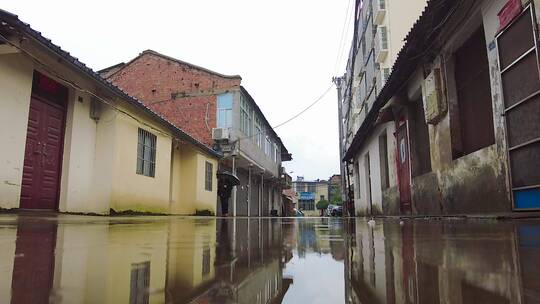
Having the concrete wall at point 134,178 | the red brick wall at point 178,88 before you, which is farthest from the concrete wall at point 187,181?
the red brick wall at point 178,88

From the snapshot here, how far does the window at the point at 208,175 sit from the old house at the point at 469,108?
339 inches

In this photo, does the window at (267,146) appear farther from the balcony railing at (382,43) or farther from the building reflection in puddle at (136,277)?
the building reflection in puddle at (136,277)

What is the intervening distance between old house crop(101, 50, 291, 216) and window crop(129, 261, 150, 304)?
1616cm

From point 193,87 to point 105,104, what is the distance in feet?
30.3

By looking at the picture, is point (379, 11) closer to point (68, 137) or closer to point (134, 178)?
point (134, 178)

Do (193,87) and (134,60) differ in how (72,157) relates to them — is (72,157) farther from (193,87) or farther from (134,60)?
(134,60)

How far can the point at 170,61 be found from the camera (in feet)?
62.0

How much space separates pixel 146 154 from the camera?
1125 centimetres

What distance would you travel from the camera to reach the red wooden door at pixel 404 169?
8.90 metres

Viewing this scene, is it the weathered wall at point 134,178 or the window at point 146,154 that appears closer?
the weathered wall at point 134,178

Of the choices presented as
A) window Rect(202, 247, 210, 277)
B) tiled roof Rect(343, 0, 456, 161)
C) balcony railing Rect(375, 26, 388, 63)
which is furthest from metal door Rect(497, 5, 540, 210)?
balcony railing Rect(375, 26, 388, 63)

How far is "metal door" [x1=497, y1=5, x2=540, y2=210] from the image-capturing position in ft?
13.5

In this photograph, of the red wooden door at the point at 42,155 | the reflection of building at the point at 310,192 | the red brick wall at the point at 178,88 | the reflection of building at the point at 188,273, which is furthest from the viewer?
the reflection of building at the point at 310,192

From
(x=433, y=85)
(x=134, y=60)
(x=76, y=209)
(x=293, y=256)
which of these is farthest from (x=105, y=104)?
(x=134, y=60)
